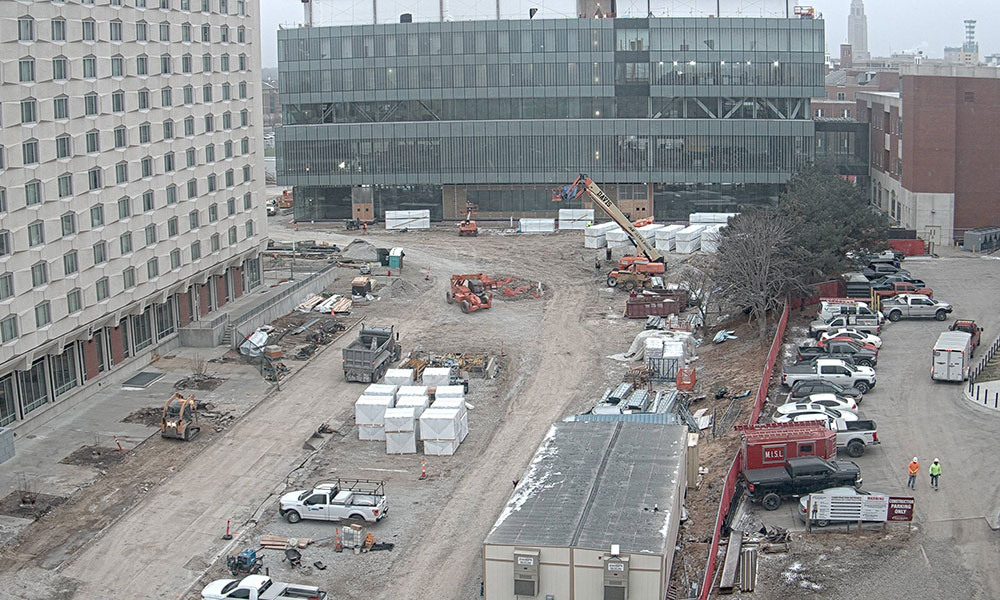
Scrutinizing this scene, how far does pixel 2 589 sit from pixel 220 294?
34.5 meters

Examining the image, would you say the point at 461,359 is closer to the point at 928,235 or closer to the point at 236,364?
the point at 236,364

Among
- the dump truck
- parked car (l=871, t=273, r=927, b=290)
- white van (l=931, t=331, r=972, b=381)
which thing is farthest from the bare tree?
the dump truck

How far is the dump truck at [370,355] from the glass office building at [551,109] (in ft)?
161

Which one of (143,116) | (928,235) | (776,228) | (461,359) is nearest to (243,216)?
(143,116)

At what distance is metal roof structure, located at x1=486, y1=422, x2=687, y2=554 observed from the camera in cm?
3238

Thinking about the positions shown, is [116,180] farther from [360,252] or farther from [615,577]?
[615,577]

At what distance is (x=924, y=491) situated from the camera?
127ft

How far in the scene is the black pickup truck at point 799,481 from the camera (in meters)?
38.5

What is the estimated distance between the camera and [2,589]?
35.9m

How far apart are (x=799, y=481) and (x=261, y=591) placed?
16940 millimetres

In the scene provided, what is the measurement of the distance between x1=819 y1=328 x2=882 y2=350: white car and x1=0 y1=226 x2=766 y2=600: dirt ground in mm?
3133

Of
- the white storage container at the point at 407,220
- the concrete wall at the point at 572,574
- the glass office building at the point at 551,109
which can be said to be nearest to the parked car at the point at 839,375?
the concrete wall at the point at 572,574

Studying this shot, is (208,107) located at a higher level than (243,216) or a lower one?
higher

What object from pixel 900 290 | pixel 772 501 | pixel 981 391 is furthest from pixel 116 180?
pixel 900 290
